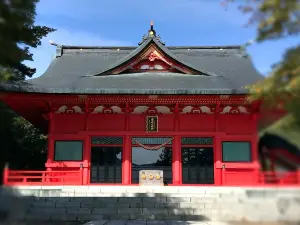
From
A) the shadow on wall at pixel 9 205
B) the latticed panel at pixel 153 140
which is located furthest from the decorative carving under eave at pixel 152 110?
the shadow on wall at pixel 9 205

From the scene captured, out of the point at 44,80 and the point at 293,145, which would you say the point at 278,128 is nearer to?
the point at 293,145

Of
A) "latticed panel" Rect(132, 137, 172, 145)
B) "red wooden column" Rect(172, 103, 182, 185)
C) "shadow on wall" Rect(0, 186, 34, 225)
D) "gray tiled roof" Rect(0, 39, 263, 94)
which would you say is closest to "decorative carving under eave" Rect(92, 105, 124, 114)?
"gray tiled roof" Rect(0, 39, 263, 94)

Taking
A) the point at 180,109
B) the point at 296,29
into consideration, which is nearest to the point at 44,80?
the point at 180,109

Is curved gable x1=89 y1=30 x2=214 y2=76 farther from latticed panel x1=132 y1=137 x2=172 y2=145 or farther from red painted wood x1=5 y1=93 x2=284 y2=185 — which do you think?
latticed panel x1=132 y1=137 x2=172 y2=145

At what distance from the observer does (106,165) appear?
15.9m

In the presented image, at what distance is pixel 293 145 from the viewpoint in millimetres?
4562

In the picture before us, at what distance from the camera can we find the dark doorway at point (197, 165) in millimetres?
15602

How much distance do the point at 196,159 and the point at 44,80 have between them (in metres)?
8.27

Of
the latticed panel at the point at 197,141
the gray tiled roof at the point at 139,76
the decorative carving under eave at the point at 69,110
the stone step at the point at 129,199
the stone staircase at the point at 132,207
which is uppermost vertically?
the gray tiled roof at the point at 139,76

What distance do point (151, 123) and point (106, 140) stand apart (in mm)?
2261

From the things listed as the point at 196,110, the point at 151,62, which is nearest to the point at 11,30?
the point at 196,110

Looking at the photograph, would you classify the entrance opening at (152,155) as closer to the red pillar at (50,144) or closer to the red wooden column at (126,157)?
the red wooden column at (126,157)

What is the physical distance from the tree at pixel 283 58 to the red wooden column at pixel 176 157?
10692mm

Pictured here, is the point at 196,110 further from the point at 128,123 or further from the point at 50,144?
the point at 50,144
